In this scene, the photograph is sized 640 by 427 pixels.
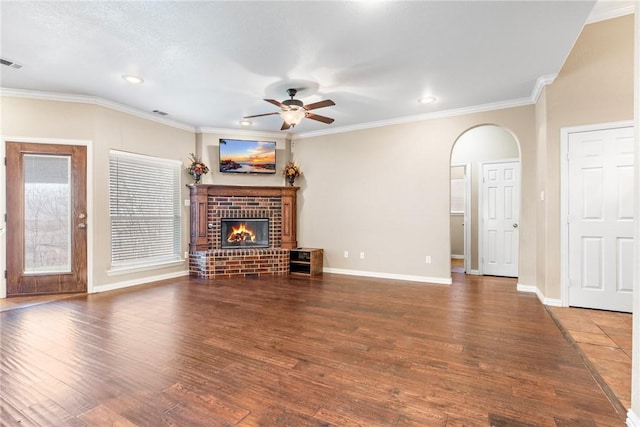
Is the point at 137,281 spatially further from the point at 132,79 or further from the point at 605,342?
the point at 605,342

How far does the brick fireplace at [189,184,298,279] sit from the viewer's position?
18.5 feet

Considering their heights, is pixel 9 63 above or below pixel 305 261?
above

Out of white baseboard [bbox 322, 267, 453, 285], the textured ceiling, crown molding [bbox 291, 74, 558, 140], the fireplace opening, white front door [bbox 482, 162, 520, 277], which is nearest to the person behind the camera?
the textured ceiling

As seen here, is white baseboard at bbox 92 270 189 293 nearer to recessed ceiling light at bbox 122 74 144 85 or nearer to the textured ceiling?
the textured ceiling

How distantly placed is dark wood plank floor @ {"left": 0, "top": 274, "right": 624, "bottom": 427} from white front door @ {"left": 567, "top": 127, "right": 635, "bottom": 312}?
0.66 meters

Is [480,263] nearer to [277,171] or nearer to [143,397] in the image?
[277,171]

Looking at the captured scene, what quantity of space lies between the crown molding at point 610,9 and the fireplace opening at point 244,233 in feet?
18.0

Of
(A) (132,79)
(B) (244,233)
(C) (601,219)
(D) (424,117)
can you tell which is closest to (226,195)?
(B) (244,233)

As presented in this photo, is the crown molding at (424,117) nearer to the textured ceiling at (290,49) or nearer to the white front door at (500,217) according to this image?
the textured ceiling at (290,49)

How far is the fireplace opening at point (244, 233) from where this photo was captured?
596cm

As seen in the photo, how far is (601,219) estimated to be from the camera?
11.7 feet

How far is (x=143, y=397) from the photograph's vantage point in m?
1.89

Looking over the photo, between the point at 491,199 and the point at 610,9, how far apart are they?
305cm

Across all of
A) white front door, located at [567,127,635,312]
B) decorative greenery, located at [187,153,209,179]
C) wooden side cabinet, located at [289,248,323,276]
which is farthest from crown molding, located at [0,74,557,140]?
wooden side cabinet, located at [289,248,323,276]
